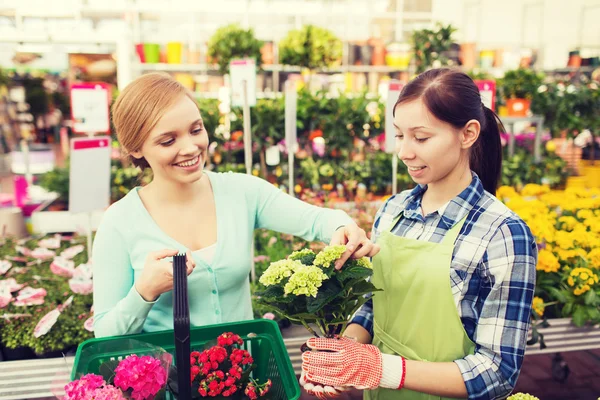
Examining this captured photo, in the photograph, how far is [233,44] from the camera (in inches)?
203

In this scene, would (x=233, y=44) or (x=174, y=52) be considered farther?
(x=174, y=52)

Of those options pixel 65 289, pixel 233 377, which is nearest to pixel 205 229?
pixel 233 377

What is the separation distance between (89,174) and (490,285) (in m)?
2.00

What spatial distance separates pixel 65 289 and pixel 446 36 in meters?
4.13

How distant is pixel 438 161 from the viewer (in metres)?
1.15

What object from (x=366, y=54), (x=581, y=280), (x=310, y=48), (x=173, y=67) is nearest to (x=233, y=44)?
(x=310, y=48)

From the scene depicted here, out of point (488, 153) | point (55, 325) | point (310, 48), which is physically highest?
point (310, 48)

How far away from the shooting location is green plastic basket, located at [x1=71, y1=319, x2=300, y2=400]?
43.5 inches

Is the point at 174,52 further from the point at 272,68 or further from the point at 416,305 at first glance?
the point at 416,305

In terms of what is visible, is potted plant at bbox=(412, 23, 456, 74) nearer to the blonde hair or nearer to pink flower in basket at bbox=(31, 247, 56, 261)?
pink flower in basket at bbox=(31, 247, 56, 261)

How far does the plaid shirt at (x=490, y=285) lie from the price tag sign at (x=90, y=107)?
2407mm

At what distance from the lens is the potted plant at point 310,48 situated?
529 cm

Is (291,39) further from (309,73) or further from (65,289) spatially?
(65,289)

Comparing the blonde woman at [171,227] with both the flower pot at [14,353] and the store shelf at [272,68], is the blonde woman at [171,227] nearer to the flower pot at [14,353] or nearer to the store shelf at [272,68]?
the flower pot at [14,353]
